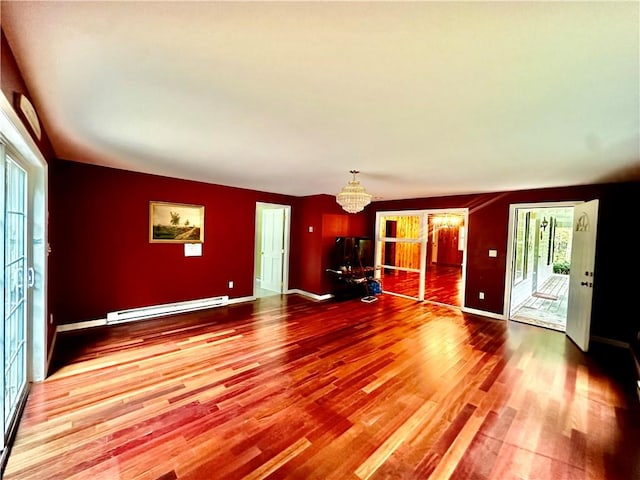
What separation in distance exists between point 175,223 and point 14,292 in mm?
2589

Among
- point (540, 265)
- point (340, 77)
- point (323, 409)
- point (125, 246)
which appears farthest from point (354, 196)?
point (540, 265)

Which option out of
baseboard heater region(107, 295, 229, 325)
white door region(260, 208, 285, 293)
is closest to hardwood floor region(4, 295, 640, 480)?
baseboard heater region(107, 295, 229, 325)

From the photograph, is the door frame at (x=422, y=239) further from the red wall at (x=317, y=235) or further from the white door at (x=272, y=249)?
the white door at (x=272, y=249)

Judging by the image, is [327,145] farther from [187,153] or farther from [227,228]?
[227,228]

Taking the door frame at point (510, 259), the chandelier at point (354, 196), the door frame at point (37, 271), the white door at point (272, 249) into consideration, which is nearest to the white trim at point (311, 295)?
the white door at point (272, 249)

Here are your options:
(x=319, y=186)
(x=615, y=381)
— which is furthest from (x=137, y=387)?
(x=615, y=381)

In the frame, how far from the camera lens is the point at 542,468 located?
5.50ft

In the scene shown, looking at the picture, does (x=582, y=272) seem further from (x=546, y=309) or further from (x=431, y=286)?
(x=431, y=286)

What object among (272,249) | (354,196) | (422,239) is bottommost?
(272,249)

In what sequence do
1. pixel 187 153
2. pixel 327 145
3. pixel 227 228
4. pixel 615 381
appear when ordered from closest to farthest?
pixel 327 145 < pixel 615 381 < pixel 187 153 < pixel 227 228

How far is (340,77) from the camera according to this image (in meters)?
1.46

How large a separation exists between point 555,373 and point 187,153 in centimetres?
467

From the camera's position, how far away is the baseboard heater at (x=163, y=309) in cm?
401

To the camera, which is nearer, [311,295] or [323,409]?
[323,409]
